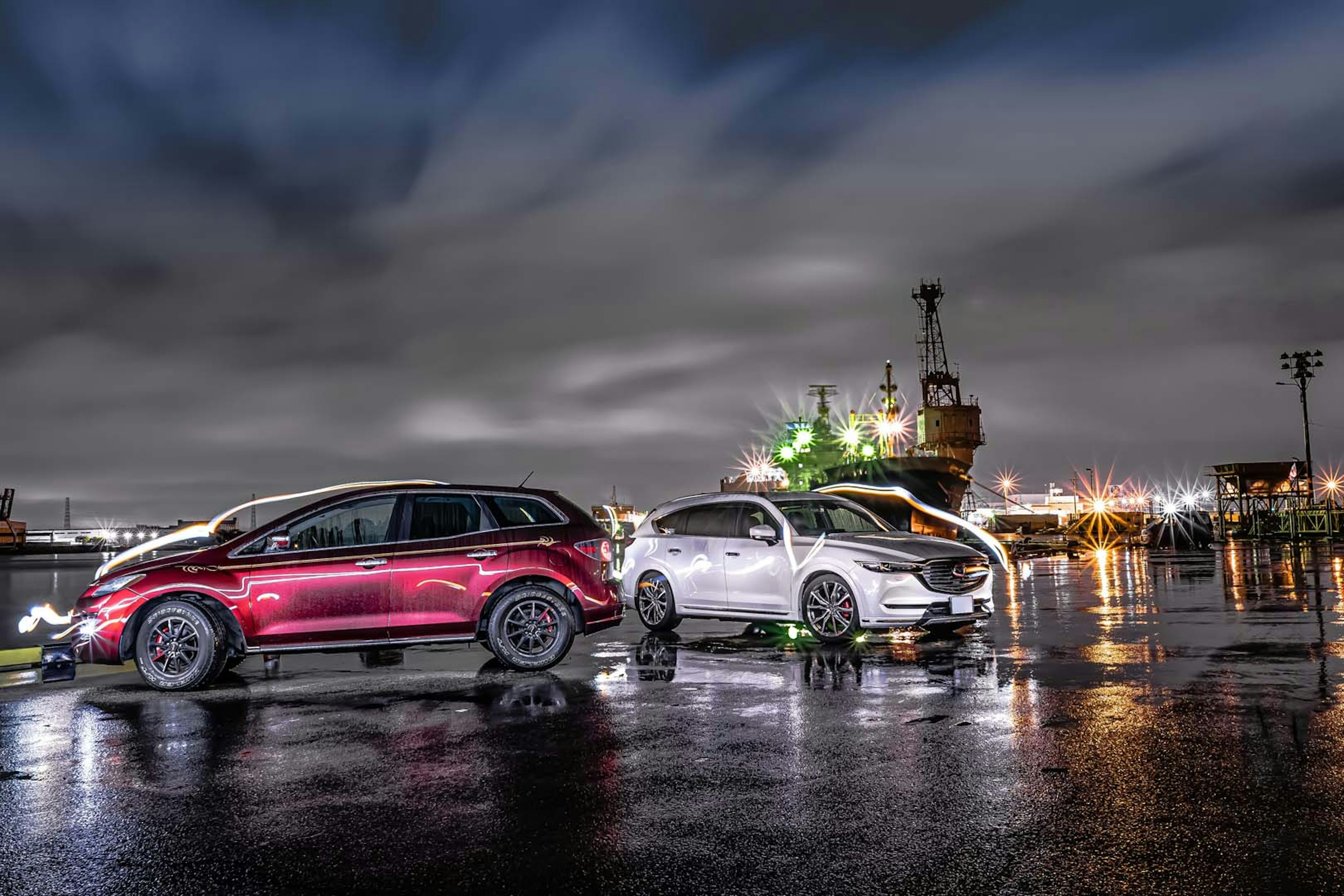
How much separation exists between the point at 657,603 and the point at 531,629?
4024mm

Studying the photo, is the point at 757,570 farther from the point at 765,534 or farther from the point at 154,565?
the point at 154,565

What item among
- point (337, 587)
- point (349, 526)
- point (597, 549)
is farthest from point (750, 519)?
point (337, 587)

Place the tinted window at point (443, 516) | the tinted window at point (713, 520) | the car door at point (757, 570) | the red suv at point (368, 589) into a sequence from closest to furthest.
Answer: the red suv at point (368, 589)
the tinted window at point (443, 516)
the car door at point (757, 570)
the tinted window at point (713, 520)

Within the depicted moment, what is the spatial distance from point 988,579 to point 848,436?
286ft

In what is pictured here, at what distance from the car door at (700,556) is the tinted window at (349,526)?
177 inches

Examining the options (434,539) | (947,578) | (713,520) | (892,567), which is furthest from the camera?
(713,520)

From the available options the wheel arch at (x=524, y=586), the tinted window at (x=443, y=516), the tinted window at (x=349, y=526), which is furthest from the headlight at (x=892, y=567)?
the tinted window at (x=349, y=526)

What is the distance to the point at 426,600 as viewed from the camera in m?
10.0

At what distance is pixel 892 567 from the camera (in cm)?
1195

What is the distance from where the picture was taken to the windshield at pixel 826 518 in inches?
521

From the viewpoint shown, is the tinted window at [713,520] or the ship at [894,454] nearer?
the tinted window at [713,520]

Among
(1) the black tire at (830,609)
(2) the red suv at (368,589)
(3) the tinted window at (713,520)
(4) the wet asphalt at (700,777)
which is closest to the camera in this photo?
(4) the wet asphalt at (700,777)

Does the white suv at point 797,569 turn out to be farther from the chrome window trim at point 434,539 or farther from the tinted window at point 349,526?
the tinted window at point 349,526

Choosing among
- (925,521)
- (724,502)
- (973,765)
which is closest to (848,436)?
(925,521)
